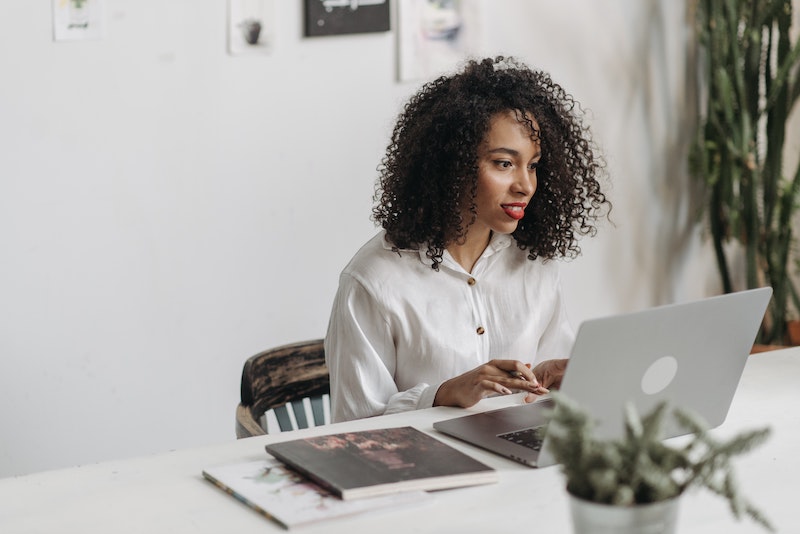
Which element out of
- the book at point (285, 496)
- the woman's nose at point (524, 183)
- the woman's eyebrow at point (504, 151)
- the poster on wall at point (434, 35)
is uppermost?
the poster on wall at point (434, 35)

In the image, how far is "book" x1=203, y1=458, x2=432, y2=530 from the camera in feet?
4.58

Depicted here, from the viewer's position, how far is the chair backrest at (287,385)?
2.14m

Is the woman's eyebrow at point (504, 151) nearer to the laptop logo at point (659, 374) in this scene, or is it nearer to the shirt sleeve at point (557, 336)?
the shirt sleeve at point (557, 336)

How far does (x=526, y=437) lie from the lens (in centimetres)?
173

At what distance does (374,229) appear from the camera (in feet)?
10.4

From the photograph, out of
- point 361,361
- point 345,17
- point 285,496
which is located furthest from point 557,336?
point 345,17

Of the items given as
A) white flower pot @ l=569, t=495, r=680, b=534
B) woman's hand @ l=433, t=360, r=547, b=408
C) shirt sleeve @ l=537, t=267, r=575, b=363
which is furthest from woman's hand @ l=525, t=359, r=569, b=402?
white flower pot @ l=569, t=495, r=680, b=534

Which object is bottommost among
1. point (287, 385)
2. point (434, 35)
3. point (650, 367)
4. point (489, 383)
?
point (287, 385)

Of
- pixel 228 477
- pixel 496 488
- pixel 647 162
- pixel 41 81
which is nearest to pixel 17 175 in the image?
pixel 41 81

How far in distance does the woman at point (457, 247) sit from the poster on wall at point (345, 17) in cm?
72

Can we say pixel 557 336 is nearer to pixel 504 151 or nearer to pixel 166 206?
pixel 504 151

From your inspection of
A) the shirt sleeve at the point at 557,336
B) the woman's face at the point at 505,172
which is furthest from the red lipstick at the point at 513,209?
the shirt sleeve at the point at 557,336

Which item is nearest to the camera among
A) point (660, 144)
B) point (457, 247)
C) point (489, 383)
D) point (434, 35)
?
point (489, 383)

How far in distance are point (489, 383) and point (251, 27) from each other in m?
1.37
